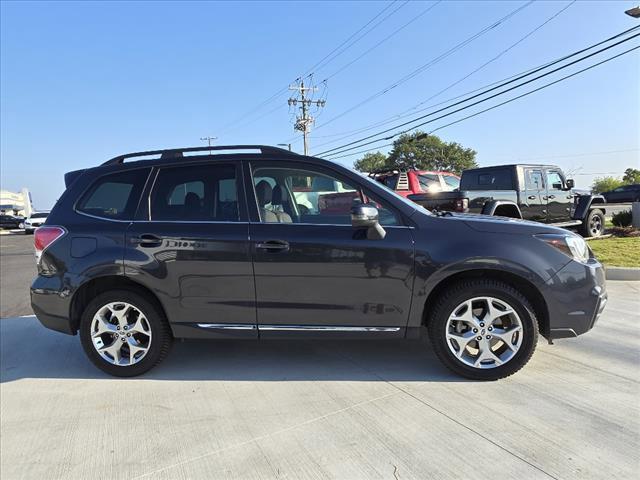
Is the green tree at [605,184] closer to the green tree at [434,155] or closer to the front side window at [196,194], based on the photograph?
the green tree at [434,155]

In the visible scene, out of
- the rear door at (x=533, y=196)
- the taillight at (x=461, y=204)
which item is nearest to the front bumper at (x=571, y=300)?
the taillight at (x=461, y=204)

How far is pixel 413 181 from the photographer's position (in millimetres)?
11531

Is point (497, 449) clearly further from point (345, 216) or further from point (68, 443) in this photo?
point (68, 443)

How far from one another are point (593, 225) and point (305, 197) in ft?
35.1

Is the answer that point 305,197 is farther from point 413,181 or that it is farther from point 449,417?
point 413,181

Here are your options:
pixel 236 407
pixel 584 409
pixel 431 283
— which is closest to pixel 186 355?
pixel 236 407

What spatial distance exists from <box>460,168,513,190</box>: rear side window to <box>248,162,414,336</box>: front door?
7809 mm

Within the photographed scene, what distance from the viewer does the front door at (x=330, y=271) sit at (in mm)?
3367

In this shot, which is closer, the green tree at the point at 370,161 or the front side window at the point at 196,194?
the front side window at the point at 196,194

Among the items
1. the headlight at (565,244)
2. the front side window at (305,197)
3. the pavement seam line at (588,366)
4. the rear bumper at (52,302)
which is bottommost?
the pavement seam line at (588,366)

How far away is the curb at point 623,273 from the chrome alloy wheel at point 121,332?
7.01 meters

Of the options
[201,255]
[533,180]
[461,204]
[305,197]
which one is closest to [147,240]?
[201,255]

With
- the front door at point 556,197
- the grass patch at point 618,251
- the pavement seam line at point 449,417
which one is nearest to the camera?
the pavement seam line at point 449,417

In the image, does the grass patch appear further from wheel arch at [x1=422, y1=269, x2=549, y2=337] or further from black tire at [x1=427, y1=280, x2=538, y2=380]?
black tire at [x1=427, y1=280, x2=538, y2=380]
